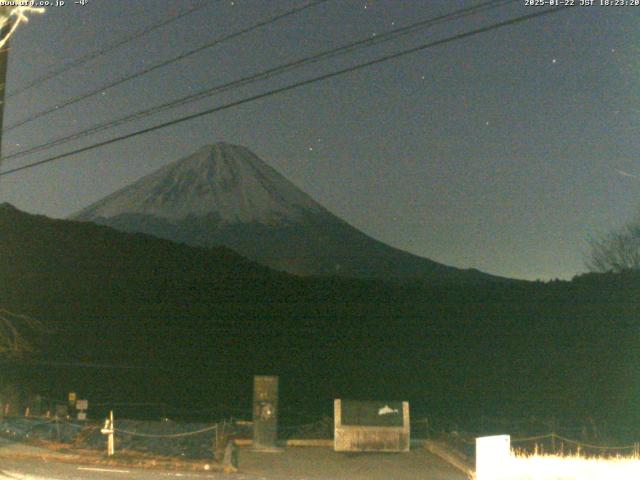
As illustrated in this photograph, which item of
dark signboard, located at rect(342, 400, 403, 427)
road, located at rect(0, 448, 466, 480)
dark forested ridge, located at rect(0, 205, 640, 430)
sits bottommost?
road, located at rect(0, 448, 466, 480)

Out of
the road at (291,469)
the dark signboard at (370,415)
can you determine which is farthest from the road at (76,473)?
the dark signboard at (370,415)

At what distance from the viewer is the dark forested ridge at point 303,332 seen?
57.2 meters

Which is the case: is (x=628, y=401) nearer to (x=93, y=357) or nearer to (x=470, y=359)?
(x=470, y=359)

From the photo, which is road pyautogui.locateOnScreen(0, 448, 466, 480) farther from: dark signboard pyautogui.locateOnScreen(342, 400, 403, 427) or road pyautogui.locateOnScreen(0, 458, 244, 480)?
dark signboard pyautogui.locateOnScreen(342, 400, 403, 427)

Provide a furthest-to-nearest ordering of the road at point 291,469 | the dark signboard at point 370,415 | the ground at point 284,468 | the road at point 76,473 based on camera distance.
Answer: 1. the dark signboard at point 370,415
2. the ground at point 284,468
3. the road at point 291,469
4. the road at point 76,473

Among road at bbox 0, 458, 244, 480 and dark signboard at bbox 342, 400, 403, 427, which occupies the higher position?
dark signboard at bbox 342, 400, 403, 427

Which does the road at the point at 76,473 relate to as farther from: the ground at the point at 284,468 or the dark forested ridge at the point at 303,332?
the dark forested ridge at the point at 303,332

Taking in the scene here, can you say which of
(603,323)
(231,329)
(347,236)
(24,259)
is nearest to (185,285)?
(231,329)

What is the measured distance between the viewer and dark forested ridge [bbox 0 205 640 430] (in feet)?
188

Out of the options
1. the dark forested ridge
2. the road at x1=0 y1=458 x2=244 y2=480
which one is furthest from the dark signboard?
the dark forested ridge

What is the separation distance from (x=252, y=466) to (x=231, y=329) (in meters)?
64.7

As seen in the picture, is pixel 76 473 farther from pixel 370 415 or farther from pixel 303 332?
pixel 303 332

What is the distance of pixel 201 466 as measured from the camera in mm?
16656

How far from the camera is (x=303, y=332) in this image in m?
83.1
